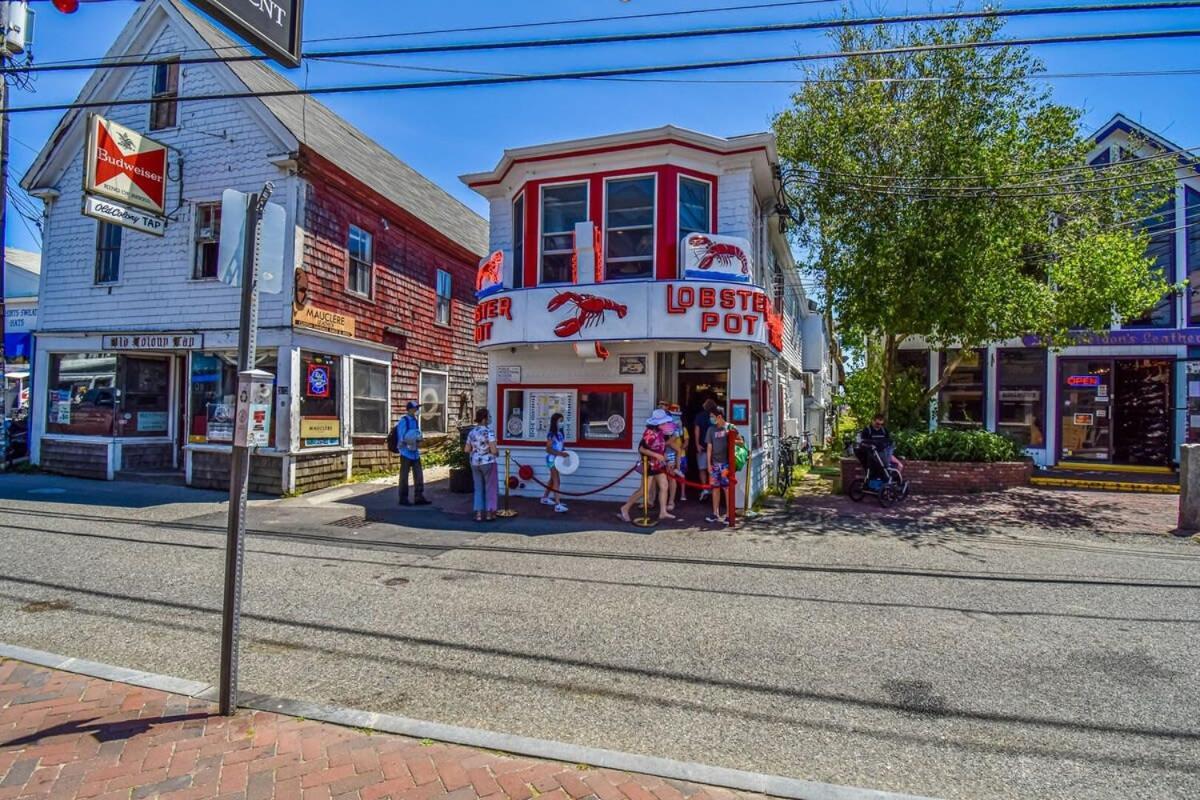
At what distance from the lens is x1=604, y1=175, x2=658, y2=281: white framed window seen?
11.8m

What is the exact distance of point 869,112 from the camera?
1286 centimetres

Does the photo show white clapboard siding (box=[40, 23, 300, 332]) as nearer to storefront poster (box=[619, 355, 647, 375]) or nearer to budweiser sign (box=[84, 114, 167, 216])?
budweiser sign (box=[84, 114, 167, 216])

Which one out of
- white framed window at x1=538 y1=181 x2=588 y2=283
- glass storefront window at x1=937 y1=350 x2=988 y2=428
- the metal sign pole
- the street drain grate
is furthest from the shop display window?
the metal sign pole

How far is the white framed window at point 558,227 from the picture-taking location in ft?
40.5

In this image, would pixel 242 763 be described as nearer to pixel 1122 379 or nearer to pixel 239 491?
pixel 239 491

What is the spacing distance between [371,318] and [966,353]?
1339 cm

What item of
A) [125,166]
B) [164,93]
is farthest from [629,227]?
[164,93]

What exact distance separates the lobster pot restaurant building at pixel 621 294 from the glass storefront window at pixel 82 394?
28.4 ft

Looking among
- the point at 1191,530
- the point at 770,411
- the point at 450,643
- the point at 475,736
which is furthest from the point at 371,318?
the point at 1191,530

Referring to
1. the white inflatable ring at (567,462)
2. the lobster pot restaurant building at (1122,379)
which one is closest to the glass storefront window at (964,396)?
the lobster pot restaurant building at (1122,379)

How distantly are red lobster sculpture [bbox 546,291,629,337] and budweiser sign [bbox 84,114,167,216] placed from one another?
843 centimetres

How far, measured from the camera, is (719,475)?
10.5 metres

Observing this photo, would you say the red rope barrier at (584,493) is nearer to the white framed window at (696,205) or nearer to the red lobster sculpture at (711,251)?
the red lobster sculpture at (711,251)

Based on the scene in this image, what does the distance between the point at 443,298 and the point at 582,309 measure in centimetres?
917
